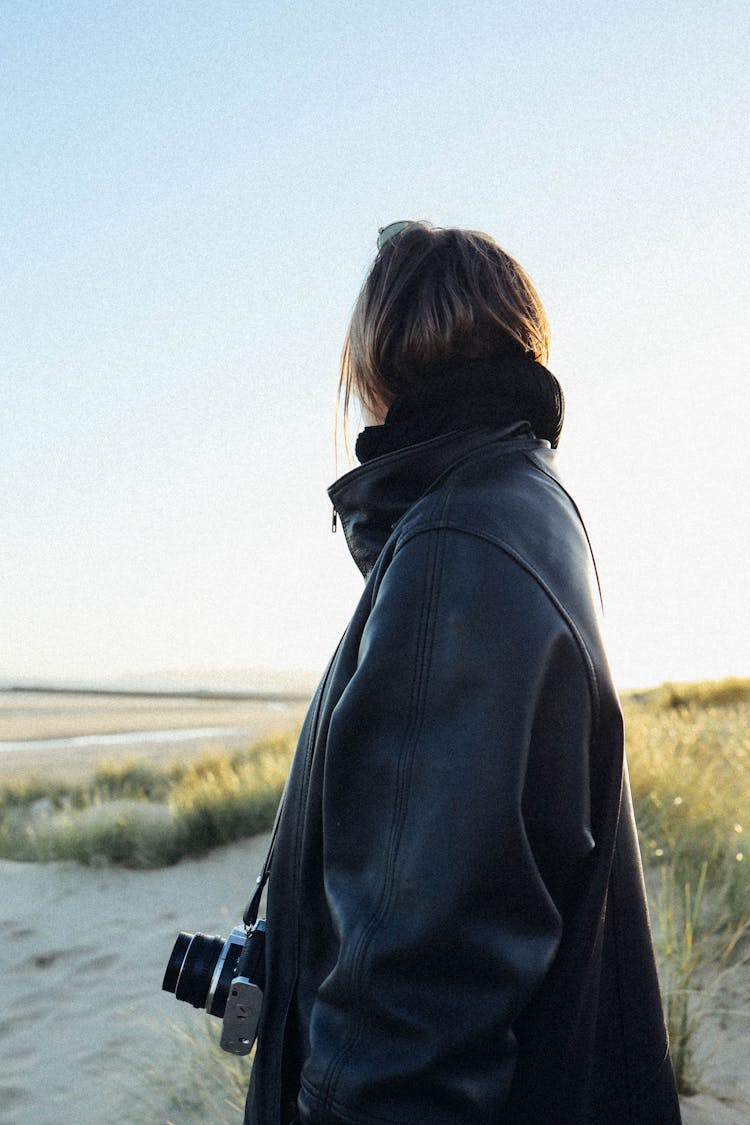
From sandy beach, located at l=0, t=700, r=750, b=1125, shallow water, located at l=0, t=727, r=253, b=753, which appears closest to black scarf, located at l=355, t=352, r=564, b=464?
sandy beach, located at l=0, t=700, r=750, b=1125

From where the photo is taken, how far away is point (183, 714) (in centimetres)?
4150

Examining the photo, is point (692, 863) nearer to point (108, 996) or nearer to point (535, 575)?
point (108, 996)

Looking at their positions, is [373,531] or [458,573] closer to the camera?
[458,573]

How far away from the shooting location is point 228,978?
54.3 inches

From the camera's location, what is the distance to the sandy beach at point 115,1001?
3.24 m

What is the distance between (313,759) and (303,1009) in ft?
1.03

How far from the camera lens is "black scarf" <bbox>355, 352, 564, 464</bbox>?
131 cm

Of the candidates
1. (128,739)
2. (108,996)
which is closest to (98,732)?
(128,739)

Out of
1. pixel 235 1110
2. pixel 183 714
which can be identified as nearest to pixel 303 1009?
pixel 235 1110

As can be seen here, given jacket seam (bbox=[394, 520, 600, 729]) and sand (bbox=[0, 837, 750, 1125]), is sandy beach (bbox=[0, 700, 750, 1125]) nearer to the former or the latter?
sand (bbox=[0, 837, 750, 1125])

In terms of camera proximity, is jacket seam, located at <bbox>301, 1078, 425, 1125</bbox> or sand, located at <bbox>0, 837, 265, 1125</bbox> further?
sand, located at <bbox>0, 837, 265, 1125</bbox>

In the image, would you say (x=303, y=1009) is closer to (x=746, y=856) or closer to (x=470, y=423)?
(x=470, y=423)

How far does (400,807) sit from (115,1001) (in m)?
4.38

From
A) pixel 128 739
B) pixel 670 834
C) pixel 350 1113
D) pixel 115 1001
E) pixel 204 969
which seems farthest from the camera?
pixel 128 739
